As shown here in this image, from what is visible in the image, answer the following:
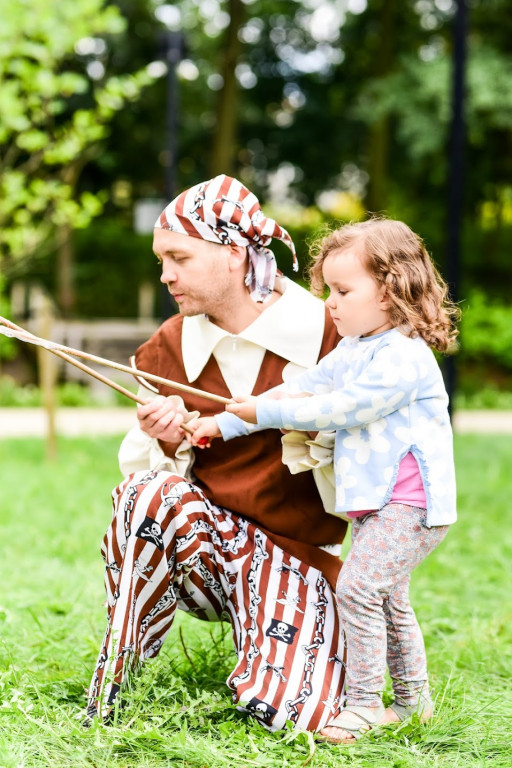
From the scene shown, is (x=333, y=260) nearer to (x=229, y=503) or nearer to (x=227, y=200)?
(x=227, y=200)

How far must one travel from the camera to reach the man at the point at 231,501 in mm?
2596

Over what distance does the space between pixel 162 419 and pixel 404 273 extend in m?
0.72

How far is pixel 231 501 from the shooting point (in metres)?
2.80

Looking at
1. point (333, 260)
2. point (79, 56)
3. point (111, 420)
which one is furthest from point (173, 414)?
point (79, 56)

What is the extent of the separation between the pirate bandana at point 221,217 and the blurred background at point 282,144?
10.3 metres

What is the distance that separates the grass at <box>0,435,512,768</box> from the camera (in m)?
2.44

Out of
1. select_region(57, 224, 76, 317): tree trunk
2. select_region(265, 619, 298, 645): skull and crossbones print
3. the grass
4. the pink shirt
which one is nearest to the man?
select_region(265, 619, 298, 645): skull and crossbones print

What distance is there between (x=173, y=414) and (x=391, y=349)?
0.59 m

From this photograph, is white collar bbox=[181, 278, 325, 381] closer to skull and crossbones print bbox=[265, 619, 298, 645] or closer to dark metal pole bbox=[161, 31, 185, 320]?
skull and crossbones print bbox=[265, 619, 298, 645]

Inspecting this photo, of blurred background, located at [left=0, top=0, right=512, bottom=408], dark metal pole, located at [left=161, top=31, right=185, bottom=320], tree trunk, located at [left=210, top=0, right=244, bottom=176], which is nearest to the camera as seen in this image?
dark metal pole, located at [left=161, top=31, right=185, bottom=320]

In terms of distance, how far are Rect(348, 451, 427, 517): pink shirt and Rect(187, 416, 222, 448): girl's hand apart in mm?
459

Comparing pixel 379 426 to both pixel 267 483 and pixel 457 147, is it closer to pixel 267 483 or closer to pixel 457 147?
pixel 267 483

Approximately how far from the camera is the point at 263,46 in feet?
66.3

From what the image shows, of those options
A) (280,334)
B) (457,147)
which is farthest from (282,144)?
(280,334)
